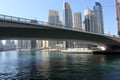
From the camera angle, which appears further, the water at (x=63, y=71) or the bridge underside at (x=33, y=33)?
the bridge underside at (x=33, y=33)

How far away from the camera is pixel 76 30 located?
61.8m

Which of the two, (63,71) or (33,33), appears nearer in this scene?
(63,71)

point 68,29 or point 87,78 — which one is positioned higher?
point 68,29

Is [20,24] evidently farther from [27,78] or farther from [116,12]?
[116,12]

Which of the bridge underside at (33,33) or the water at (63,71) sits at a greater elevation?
the bridge underside at (33,33)

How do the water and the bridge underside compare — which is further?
the bridge underside

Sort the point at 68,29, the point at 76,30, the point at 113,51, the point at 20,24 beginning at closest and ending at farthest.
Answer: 1. the point at 20,24
2. the point at 68,29
3. the point at 76,30
4. the point at 113,51

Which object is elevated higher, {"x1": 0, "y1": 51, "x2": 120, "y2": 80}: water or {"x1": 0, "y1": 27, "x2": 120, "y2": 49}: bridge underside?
Answer: {"x1": 0, "y1": 27, "x2": 120, "y2": 49}: bridge underside

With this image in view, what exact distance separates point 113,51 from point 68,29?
60540 mm

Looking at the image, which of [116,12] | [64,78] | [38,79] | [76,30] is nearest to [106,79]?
[64,78]

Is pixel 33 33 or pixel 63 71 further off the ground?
pixel 33 33

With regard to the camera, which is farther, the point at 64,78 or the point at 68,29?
the point at 68,29

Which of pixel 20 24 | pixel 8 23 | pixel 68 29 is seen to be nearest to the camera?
pixel 8 23

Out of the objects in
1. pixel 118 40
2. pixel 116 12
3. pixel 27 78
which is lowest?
pixel 27 78
